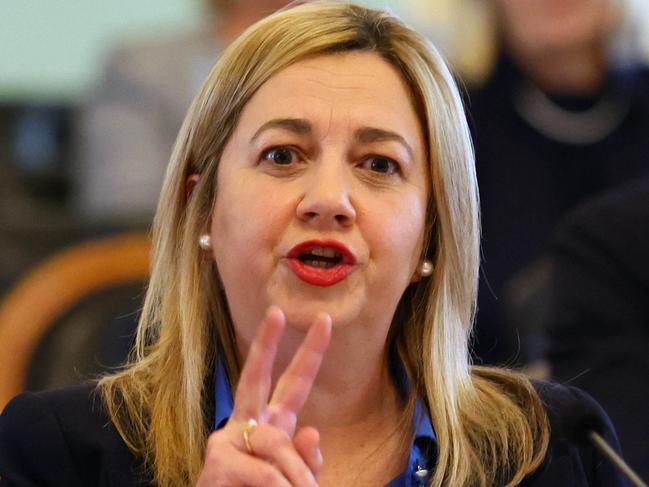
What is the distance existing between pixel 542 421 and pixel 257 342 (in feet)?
2.09

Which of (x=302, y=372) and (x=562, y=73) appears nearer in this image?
(x=302, y=372)

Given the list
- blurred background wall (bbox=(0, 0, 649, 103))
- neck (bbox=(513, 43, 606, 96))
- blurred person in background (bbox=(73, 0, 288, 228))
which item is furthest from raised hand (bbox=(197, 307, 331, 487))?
blurred background wall (bbox=(0, 0, 649, 103))

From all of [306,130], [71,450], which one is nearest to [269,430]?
[71,450]

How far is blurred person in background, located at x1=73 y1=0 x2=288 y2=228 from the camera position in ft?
13.7

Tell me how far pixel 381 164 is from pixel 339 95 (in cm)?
12

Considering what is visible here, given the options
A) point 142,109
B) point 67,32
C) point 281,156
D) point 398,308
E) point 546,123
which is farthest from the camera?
point 67,32

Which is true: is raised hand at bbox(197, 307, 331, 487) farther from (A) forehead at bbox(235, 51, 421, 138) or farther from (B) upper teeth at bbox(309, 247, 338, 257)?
(A) forehead at bbox(235, 51, 421, 138)

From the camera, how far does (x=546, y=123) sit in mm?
4121

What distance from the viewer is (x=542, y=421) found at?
2.32m

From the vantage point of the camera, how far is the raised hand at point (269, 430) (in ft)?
6.13

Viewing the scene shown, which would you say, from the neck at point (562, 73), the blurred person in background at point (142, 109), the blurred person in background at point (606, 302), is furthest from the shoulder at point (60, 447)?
the neck at point (562, 73)

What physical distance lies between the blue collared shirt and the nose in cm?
34

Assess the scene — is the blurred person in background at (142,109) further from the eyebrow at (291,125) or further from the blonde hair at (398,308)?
the eyebrow at (291,125)

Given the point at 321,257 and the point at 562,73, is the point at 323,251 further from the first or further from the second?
the point at 562,73
